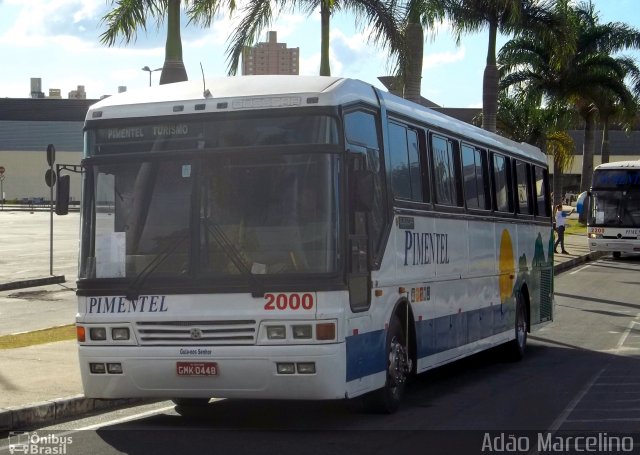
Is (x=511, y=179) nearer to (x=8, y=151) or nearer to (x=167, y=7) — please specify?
(x=167, y=7)

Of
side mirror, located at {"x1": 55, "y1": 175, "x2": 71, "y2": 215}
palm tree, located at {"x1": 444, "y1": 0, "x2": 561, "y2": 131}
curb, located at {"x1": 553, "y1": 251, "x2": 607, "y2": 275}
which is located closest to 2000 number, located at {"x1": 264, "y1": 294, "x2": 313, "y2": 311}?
side mirror, located at {"x1": 55, "y1": 175, "x2": 71, "y2": 215}

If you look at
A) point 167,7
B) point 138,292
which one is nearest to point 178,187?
point 138,292

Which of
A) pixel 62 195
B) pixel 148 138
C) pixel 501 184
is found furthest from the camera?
pixel 501 184

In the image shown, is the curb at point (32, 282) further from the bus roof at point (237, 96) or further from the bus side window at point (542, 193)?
the bus roof at point (237, 96)

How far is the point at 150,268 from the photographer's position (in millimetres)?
10078

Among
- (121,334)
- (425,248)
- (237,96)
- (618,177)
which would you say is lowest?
(121,334)

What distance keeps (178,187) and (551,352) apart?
9.10m

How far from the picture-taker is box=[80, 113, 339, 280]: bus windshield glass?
986cm

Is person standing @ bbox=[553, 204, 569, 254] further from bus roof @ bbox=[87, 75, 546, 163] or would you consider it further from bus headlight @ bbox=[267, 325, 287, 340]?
bus headlight @ bbox=[267, 325, 287, 340]

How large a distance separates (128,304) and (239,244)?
1.13m

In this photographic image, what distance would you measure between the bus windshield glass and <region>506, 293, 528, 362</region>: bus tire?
7.48m

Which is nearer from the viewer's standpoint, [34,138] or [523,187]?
[523,187]

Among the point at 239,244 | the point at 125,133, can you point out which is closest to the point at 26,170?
the point at 125,133

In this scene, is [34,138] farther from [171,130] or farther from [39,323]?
[171,130]
